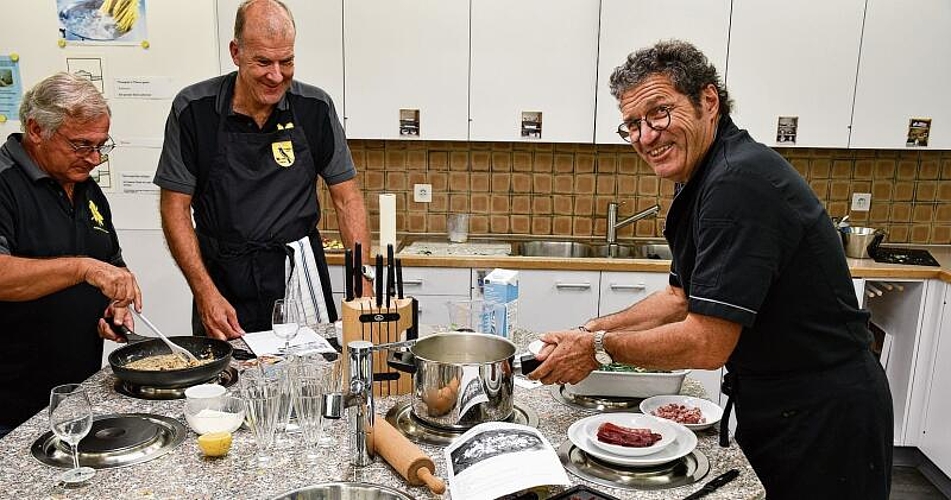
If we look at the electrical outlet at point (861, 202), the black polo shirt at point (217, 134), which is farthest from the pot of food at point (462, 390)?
the electrical outlet at point (861, 202)

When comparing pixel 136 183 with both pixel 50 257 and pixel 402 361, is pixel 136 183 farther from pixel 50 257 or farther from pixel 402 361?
pixel 402 361

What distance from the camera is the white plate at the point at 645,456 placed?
1448mm

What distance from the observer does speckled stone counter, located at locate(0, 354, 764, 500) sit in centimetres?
136

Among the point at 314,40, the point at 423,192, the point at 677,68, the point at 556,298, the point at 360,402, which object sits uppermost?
the point at 314,40

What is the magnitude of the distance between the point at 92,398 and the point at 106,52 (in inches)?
90.3

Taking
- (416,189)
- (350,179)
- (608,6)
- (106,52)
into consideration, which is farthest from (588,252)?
(106,52)

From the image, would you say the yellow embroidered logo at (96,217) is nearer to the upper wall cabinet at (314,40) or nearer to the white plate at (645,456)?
the upper wall cabinet at (314,40)

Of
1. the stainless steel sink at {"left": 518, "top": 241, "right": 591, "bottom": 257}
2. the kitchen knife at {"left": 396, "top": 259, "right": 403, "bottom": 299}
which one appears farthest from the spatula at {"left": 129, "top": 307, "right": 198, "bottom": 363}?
the stainless steel sink at {"left": 518, "top": 241, "right": 591, "bottom": 257}

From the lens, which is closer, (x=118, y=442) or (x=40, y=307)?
(x=118, y=442)

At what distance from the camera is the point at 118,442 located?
1.52 meters

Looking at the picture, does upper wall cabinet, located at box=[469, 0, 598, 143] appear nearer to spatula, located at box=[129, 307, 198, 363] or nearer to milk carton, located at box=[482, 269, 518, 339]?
milk carton, located at box=[482, 269, 518, 339]

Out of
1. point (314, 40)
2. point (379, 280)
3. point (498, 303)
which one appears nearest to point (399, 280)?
point (379, 280)

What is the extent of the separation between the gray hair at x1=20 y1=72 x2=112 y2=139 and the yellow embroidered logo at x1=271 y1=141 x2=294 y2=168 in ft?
2.05

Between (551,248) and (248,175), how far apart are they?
1891mm
